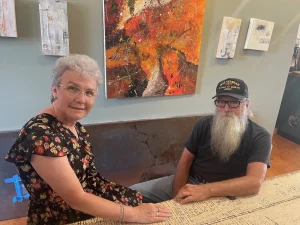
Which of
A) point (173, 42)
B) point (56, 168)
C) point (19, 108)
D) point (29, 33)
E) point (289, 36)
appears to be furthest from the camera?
point (289, 36)

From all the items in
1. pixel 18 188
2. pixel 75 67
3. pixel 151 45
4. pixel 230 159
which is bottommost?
pixel 18 188

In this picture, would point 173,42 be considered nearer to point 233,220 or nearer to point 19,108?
point 19,108

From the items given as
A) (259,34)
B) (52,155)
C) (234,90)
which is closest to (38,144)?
(52,155)

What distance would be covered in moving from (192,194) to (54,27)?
4.38ft

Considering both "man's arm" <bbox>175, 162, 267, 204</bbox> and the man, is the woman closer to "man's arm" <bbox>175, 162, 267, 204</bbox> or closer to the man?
"man's arm" <bbox>175, 162, 267, 204</bbox>

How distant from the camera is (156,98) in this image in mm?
2025

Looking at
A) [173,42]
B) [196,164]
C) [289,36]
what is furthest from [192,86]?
[289,36]

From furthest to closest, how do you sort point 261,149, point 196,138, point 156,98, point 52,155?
point 156,98 → point 196,138 → point 261,149 → point 52,155

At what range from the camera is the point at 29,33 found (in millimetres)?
1471

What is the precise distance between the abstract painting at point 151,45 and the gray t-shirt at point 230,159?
0.57 meters

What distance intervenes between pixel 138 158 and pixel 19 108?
1061 millimetres

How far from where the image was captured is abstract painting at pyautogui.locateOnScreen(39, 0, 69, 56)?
143 centimetres

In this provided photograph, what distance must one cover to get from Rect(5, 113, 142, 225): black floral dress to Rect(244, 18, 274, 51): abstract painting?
183 centimetres

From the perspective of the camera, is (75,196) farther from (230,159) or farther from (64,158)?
(230,159)
